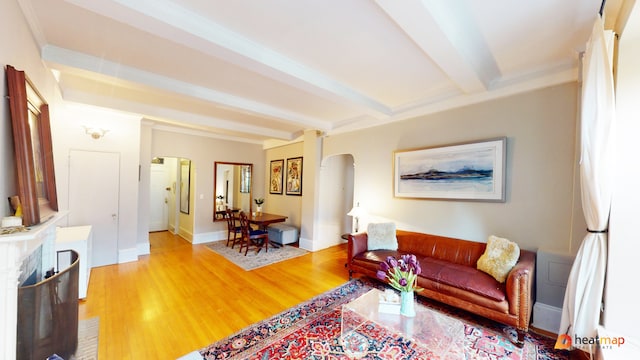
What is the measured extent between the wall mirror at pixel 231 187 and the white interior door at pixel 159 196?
2.31m

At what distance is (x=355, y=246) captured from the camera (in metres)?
3.57

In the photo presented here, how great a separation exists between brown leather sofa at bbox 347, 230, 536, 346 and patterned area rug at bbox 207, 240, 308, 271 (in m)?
1.65

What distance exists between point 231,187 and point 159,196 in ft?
8.49

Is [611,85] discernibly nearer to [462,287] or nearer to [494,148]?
[494,148]

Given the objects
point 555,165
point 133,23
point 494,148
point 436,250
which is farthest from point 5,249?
point 555,165

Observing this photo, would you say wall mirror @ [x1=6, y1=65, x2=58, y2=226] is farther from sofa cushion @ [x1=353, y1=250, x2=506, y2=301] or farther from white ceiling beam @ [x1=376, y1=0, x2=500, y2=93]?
sofa cushion @ [x1=353, y1=250, x2=506, y2=301]

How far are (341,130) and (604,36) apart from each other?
355 centimetres

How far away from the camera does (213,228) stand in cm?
609

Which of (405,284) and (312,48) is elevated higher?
(312,48)

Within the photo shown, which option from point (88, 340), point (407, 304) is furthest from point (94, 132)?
point (407, 304)

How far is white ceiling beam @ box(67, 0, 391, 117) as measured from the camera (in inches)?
65.4

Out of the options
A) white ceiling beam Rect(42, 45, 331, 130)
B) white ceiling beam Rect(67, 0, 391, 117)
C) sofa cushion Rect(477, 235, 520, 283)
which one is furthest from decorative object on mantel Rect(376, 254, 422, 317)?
white ceiling beam Rect(42, 45, 331, 130)

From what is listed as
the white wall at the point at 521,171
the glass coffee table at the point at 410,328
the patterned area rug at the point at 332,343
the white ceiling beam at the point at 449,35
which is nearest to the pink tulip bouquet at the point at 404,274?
the glass coffee table at the point at 410,328

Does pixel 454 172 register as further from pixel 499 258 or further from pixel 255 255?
pixel 255 255
